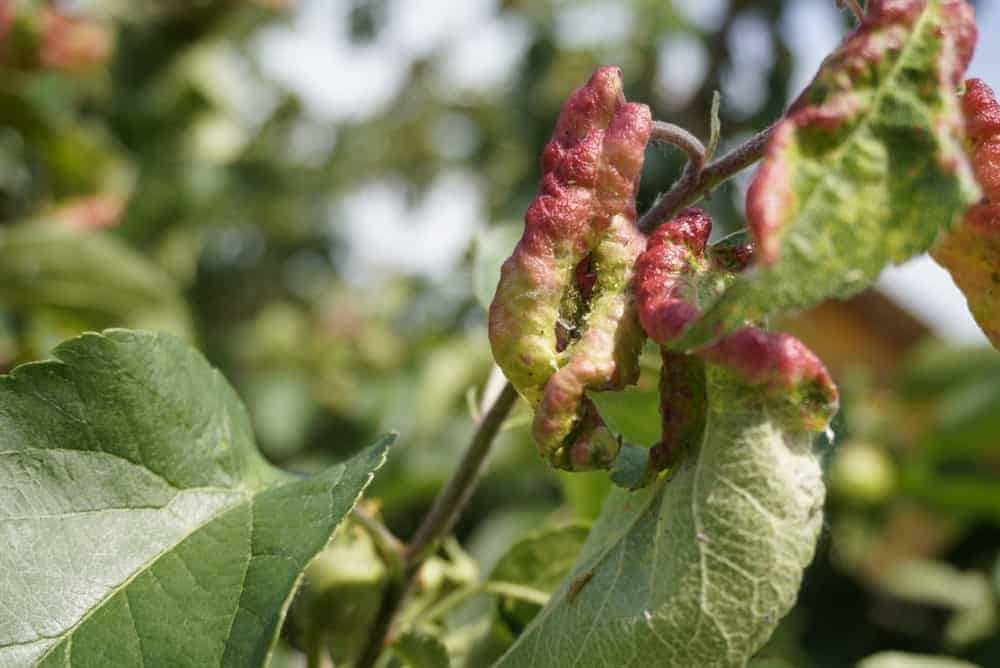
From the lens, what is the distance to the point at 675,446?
71cm

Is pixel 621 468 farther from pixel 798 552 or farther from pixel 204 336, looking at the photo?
pixel 204 336

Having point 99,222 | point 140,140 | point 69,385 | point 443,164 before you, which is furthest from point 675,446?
point 443,164

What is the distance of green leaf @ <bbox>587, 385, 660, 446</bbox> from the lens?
0.98 meters

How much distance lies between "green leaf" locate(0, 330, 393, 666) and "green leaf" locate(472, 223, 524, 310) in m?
0.29

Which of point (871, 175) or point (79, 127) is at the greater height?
point (871, 175)

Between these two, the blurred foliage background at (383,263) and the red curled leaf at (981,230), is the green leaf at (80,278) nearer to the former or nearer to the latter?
the blurred foliage background at (383,263)

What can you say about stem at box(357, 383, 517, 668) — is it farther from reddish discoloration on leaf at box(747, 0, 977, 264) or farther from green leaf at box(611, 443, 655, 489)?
reddish discoloration on leaf at box(747, 0, 977, 264)

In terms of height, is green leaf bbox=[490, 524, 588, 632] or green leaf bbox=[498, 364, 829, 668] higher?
green leaf bbox=[498, 364, 829, 668]

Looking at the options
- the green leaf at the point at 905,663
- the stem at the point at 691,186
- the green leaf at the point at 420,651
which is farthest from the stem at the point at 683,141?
the green leaf at the point at 905,663

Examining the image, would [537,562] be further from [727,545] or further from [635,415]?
[727,545]

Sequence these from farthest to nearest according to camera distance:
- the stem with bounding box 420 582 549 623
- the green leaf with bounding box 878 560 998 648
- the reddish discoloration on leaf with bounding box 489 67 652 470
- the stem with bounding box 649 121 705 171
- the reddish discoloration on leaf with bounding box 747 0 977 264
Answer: the green leaf with bounding box 878 560 998 648, the stem with bounding box 420 582 549 623, the stem with bounding box 649 121 705 171, the reddish discoloration on leaf with bounding box 489 67 652 470, the reddish discoloration on leaf with bounding box 747 0 977 264

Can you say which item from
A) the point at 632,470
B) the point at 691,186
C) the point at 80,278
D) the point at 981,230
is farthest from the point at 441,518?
the point at 80,278

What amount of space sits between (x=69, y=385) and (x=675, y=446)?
1.36 ft

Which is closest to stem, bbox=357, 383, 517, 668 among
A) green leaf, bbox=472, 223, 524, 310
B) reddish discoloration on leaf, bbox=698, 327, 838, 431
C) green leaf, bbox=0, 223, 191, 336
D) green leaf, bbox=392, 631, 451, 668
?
green leaf, bbox=392, 631, 451, 668
